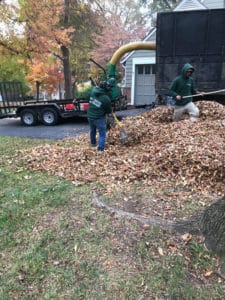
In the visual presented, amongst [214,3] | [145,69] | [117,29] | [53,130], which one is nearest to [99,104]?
[53,130]

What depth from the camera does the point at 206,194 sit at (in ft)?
12.1

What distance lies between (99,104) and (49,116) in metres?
5.76

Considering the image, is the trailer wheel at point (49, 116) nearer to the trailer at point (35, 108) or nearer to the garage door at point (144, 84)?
the trailer at point (35, 108)

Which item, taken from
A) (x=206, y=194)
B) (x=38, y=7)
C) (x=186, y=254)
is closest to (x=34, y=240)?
(x=186, y=254)

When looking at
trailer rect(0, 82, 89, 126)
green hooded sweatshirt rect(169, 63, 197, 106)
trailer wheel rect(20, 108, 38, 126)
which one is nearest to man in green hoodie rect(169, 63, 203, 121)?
green hooded sweatshirt rect(169, 63, 197, 106)

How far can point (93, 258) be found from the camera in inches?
109

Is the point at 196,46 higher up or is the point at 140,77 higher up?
the point at 196,46

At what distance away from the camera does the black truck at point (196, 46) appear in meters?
7.93

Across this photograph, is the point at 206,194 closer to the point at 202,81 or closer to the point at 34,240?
the point at 34,240

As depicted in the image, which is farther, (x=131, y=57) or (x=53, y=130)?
(x=131, y=57)

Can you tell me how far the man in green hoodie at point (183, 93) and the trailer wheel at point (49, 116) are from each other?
5.71 meters

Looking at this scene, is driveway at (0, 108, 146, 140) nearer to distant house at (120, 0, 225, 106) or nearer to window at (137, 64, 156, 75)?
distant house at (120, 0, 225, 106)

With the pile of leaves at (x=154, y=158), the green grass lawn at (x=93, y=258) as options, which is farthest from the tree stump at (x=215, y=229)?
the pile of leaves at (x=154, y=158)

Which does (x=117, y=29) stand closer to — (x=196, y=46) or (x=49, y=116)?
(x=49, y=116)
